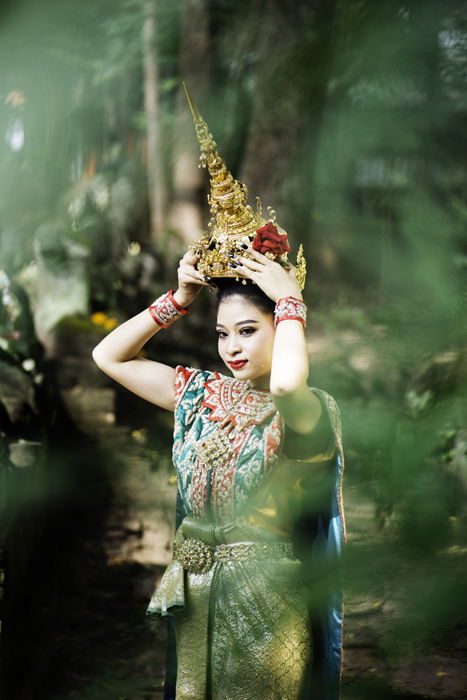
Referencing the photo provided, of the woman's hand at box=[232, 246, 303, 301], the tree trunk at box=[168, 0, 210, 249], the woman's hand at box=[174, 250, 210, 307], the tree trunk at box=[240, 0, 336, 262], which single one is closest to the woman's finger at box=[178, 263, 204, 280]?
the woman's hand at box=[174, 250, 210, 307]

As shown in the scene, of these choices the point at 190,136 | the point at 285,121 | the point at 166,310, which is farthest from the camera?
the point at 190,136

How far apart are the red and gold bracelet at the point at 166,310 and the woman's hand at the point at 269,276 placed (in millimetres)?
230

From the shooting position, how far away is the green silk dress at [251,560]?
1.50 meters

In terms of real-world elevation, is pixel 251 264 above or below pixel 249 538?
above

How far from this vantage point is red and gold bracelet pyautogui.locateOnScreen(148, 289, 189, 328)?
166 centimetres

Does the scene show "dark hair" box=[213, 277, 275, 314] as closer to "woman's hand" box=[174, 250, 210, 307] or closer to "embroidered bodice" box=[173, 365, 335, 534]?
"woman's hand" box=[174, 250, 210, 307]

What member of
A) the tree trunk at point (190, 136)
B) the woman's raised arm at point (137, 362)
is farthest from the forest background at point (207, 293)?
the woman's raised arm at point (137, 362)

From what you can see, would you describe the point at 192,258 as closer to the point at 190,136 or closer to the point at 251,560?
the point at 251,560

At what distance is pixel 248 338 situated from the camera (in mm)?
1557

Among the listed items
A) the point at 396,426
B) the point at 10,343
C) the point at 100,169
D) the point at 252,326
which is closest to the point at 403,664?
the point at 252,326

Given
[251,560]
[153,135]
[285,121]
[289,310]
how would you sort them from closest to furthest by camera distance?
[289,310]
[251,560]
[285,121]
[153,135]

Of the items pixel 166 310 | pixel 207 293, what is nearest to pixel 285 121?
pixel 166 310

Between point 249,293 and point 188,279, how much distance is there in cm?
13

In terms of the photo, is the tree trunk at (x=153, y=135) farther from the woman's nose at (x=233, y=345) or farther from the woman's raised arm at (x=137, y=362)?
the woman's nose at (x=233, y=345)
